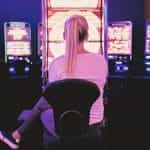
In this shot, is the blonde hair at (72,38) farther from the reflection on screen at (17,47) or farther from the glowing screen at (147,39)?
the reflection on screen at (17,47)

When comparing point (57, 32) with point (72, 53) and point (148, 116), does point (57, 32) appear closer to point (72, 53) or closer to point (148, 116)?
point (72, 53)

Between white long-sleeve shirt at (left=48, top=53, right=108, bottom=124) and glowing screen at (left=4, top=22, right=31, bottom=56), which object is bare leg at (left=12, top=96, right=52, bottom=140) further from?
glowing screen at (left=4, top=22, right=31, bottom=56)

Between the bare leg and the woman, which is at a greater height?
the woman

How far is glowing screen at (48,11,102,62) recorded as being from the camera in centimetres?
386

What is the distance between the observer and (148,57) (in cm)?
805

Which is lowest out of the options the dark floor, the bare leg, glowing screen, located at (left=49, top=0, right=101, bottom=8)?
the dark floor

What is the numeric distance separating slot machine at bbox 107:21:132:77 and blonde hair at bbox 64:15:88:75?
5321mm

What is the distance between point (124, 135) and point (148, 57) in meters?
2.48

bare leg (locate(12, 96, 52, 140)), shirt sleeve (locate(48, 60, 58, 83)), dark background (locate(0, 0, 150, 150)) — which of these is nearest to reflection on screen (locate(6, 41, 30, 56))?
dark background (locate(0, 0, 150, 150))

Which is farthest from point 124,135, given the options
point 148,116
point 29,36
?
point 29,36

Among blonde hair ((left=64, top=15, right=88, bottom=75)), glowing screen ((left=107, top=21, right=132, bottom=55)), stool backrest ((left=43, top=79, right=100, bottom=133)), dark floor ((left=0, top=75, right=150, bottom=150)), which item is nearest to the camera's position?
stool backrest ((left=43, top=79, right=100, bottom=133))

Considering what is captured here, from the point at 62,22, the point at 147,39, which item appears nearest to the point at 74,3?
the point at 62,22

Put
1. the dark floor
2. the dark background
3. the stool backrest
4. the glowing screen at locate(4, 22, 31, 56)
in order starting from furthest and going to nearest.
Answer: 1. the glowing screen at locate(4, 22, 31, 56)
2. the dark background
3. the dark floor
4. the stool backrest

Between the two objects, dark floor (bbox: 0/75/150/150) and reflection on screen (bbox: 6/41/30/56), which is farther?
reflection on screen (bbox: 6/41/30/56)
